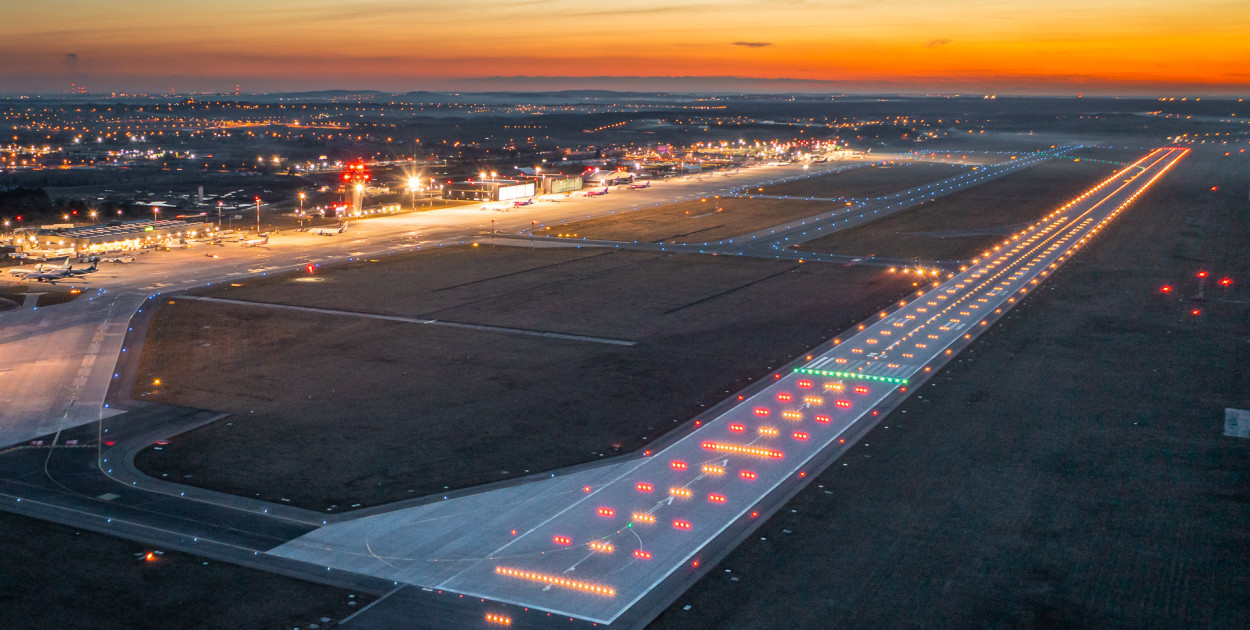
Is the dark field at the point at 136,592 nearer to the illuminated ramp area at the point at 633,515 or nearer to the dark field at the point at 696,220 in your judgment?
the illuminated ramp area at the point at 633,515

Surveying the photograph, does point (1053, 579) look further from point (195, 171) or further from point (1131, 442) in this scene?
point (195, 171)

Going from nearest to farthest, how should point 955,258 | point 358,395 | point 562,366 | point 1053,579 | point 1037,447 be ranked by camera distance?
point 1053,579 < point 1037,447 < point 358,395 < point 562,366 < point 955,258

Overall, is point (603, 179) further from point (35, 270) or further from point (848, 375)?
point (848, 375)

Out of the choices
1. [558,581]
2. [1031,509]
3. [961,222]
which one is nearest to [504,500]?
[558,581]

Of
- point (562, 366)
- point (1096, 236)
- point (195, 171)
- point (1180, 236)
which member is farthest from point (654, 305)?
point (195, 171)

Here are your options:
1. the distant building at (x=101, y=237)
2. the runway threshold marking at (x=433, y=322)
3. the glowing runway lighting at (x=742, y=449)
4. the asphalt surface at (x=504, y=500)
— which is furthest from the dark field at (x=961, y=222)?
the distant building at (x=101, y=237)

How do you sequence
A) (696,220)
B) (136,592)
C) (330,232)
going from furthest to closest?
(696,220)
(330,232)
(136,592)

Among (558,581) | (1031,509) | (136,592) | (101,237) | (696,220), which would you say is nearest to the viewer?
(136,592)
